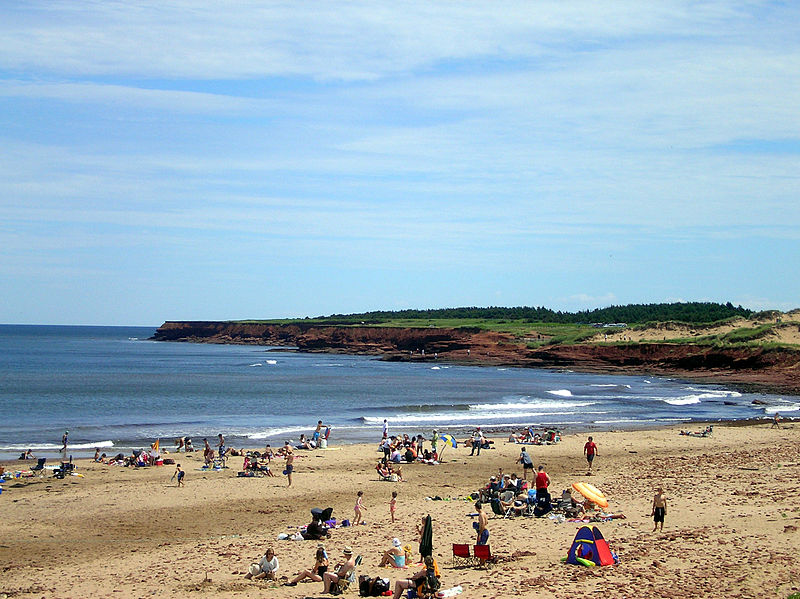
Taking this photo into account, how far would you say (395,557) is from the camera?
14984mm

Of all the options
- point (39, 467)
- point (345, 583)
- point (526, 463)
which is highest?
point (526, 463)

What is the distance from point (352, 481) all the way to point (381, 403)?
27.8 m

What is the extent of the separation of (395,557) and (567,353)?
273ft

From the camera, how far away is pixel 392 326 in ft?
461

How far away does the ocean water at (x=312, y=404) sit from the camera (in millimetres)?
37750

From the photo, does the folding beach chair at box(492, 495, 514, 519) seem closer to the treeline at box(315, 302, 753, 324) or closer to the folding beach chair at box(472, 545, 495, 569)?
the folding beach chair at box(472, 545, 495, 569)

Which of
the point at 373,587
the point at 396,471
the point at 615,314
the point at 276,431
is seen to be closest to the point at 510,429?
the point at 276,431

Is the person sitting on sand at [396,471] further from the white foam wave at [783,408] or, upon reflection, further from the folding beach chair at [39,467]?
the white foam wave at [783,408]

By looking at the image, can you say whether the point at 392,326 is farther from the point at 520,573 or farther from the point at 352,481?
the point at 520,573

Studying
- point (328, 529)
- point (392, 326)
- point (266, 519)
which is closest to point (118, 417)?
point (266, 519)

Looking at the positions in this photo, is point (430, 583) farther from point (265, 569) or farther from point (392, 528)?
point (392, 528)

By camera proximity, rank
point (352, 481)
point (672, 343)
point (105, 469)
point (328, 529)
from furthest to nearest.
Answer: point (672, 343) → point (105, 469) → point (352, 481) → point (328, 529)

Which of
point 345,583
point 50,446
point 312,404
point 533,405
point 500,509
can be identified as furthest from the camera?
point 312,404

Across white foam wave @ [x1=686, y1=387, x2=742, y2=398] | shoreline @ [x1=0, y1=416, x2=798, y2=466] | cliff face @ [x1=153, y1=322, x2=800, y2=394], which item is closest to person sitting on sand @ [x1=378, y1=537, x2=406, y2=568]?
shoreline @ [x1=0, y1=416, x2=798, y2=466]
